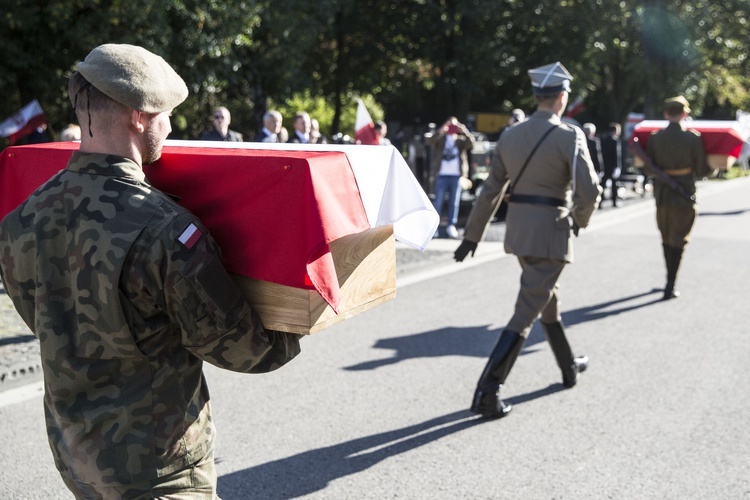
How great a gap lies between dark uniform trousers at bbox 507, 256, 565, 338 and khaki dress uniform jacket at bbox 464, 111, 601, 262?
8 cm

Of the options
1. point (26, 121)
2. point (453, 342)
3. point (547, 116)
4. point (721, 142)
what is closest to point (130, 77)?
point (547, 116)

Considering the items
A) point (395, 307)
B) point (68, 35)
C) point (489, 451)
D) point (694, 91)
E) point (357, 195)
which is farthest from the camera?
point (694, 91)

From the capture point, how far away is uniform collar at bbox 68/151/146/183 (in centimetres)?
207

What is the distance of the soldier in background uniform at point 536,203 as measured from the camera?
201 inches

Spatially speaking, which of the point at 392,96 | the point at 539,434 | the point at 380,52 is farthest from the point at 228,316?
the point at 392,96

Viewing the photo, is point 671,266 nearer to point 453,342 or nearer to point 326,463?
point 453,342

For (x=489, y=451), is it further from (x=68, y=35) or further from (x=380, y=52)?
(x=380, y=52)

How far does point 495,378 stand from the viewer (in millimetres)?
5098

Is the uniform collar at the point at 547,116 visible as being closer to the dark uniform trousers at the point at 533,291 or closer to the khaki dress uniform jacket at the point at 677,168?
the dark uniform trousers at the point at 533,291

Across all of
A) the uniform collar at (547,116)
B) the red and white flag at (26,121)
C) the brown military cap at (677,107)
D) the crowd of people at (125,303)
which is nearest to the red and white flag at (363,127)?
the brown military cap at (677,107)

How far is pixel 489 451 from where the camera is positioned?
4672 mm

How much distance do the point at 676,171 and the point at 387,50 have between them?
23361mm

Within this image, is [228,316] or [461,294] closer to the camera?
[228,316]

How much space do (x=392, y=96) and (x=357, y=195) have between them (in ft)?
123
